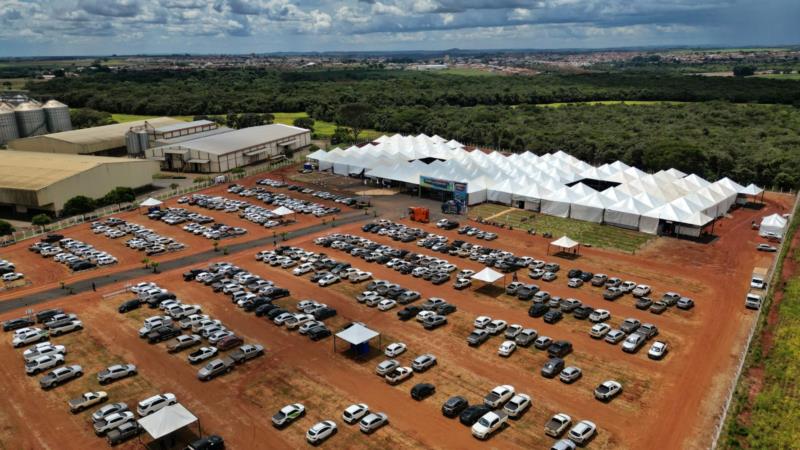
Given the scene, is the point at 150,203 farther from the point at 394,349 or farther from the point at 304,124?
the point at 304,124

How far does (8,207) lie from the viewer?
83.8m

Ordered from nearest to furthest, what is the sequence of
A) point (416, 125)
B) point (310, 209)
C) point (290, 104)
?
point (310, 209) < point (416, 125) < point (290, 104)

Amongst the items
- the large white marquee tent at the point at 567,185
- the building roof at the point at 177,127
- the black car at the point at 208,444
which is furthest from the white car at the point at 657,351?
the building roof at the point at 177,127

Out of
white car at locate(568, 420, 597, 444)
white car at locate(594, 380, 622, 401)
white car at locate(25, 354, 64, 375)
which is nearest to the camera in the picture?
white car at locate(568, 420, 597, 444)

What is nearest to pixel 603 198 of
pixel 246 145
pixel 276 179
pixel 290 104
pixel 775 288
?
pixel 775 288

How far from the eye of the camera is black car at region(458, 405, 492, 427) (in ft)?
111

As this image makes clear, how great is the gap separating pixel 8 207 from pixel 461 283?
74508mm

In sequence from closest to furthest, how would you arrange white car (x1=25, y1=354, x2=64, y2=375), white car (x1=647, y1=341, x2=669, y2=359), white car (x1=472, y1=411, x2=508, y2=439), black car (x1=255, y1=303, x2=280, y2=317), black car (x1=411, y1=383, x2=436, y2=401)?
1. white car (x1=472, y1=411, x2=508, y2=439)
2. black car (x1=411, y1=383, x2=436, y2=401)
3. white car (x1=25, y1=354, x2=64, y2=375)
4. white car (x1=647, y1=341, x2=669, y2=359)
5. black car (x1=255, y1=303, x2=280, y2=317)

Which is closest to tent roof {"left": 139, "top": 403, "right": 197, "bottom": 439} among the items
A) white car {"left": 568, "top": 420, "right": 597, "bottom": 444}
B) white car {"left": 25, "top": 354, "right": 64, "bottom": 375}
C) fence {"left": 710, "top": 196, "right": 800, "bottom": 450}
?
white car {"left": 25, "top": 354, "right": 64, "bottom": 375}

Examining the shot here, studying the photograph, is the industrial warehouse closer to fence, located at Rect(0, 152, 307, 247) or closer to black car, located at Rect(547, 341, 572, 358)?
fence, located at Rect(0, 152, 307, 247)

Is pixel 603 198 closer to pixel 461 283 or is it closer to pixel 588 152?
pixel 461 283

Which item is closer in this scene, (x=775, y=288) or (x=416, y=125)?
(x=775, y=288)

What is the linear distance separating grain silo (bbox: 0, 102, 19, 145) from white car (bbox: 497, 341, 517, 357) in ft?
482

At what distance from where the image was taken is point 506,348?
138 ft
